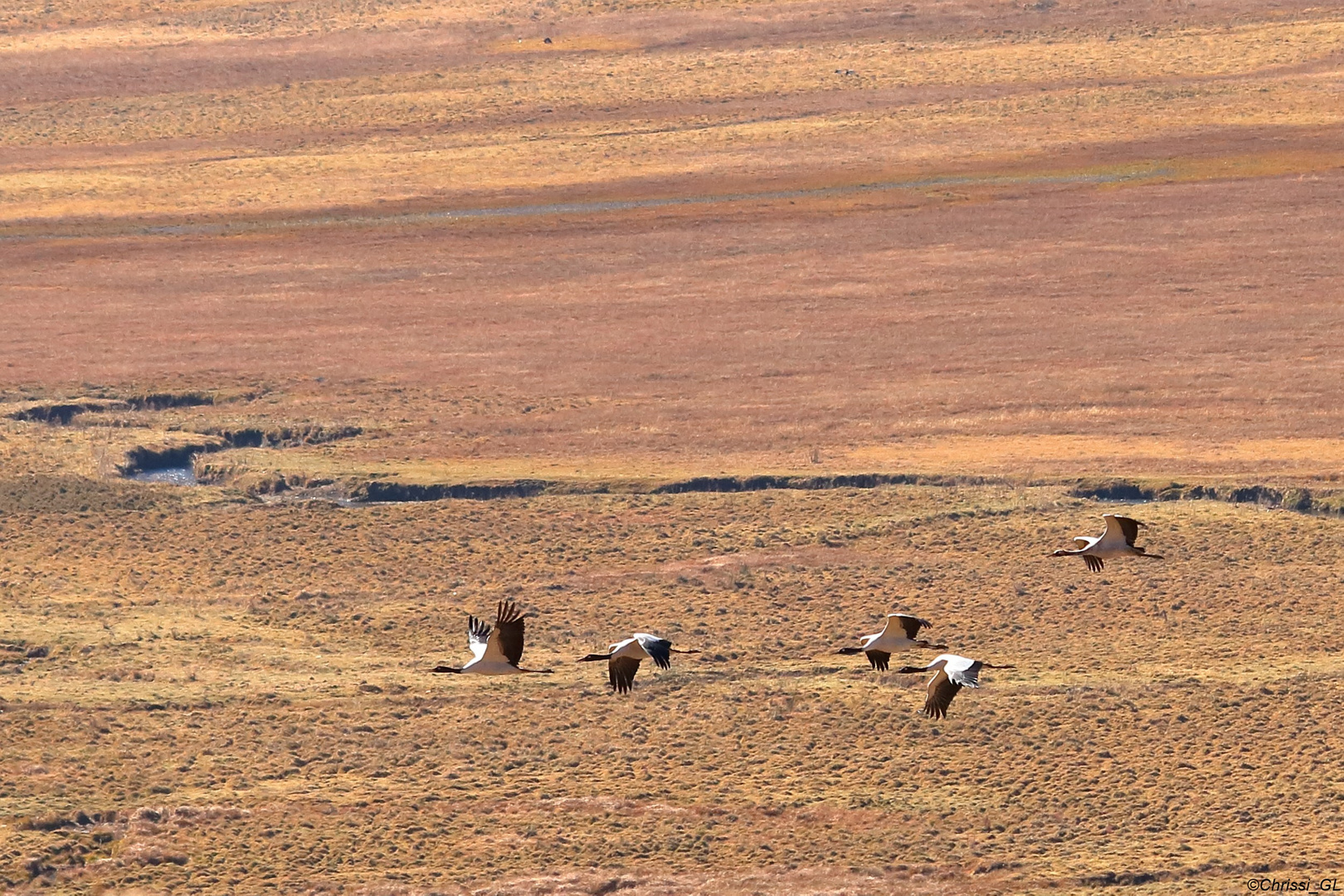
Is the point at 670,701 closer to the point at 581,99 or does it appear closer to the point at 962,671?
the point at 962,671

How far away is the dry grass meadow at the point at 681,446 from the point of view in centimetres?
4344

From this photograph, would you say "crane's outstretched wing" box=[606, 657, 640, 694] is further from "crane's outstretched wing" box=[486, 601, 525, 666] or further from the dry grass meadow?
the dry grass meadow

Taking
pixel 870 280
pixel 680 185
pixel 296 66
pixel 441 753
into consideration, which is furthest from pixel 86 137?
pixel 441 753

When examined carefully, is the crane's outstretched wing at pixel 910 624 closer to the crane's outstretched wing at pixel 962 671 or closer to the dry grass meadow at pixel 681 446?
the crane's outstretched wing at pixel 962 671

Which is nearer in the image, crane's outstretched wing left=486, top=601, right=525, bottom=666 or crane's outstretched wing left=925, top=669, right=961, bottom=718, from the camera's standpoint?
crane's outstretched wing left=486, top=601, right=525, bottom=666

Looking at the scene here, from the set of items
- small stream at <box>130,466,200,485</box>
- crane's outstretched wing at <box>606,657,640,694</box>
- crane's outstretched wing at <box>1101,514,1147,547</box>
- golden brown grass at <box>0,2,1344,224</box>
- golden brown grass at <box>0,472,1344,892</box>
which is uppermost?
golden brown grass at <box>0,2,1344,224</box>

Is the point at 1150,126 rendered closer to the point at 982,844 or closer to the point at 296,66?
the point at 296,66

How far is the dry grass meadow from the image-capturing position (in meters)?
43.4

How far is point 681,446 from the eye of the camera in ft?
215

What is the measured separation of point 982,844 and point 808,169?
5607cm

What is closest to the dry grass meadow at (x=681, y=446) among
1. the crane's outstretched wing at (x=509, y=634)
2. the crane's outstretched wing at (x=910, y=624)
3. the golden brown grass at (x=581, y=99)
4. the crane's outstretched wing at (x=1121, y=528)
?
the golden brown grass at (x=581, y=99)

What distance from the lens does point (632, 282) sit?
81.5m

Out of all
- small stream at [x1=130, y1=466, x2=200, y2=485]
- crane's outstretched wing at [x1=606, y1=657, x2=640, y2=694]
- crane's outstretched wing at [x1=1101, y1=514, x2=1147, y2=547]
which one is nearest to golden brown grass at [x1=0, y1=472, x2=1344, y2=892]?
small stream at [x1=130, y1=466, x2=200, y2=485]

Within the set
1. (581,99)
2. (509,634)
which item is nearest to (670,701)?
(509,634)
